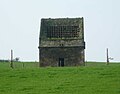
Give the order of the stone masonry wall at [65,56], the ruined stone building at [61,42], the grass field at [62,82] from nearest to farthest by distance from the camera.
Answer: the grass field at [62,82] → the stone masonry wall at [65,56] → the ruined stone building at [61,42]

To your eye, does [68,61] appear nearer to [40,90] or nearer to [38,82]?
[38,82]

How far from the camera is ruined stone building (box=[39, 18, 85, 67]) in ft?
174

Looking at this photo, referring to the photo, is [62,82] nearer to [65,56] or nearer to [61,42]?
[65,56]

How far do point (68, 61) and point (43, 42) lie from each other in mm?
4841

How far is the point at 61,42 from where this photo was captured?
5534 centimetres

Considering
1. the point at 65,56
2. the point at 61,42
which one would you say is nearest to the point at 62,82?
the point at 65,56

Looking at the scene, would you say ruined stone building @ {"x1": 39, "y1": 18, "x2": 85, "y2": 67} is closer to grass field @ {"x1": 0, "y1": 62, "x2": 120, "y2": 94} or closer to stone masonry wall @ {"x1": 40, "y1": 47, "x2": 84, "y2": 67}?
stone masonry wall @ {"x1": 40, "y1": 47, "x2": 84, "y2": 67}

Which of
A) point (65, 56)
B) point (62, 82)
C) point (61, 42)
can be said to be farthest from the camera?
point (61, 42)

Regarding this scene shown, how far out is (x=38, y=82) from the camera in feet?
90.6

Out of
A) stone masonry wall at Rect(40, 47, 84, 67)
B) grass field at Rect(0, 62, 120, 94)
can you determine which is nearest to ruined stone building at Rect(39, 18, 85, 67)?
stone masonry wall at Rect(40, 47, 84, 67)

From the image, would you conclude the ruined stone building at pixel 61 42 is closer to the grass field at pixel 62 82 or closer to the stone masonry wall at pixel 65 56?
the stone masonry wall at pixel 65 56

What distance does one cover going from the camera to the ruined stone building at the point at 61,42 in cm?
5316

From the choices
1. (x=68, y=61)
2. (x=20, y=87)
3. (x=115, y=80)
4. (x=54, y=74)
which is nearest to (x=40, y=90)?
(x=20, y=87)

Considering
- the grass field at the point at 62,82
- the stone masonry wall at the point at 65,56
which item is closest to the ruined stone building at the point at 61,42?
the stone masonry wall at the point at 65,56
